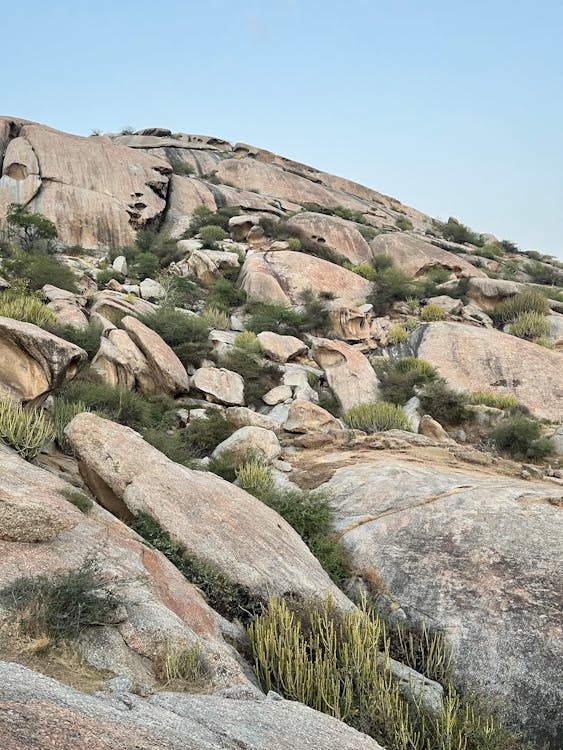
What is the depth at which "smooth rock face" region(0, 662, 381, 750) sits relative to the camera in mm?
2246

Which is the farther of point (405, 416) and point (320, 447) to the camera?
point (405, 416)

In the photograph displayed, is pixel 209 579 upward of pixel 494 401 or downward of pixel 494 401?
downward

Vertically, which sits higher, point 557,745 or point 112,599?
point 112,599

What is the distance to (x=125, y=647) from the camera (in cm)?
400

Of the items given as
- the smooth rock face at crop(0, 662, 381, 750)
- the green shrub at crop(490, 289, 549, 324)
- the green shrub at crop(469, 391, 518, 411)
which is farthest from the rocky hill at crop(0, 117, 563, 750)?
the green shrub at crop(490, 289, 549, 324)

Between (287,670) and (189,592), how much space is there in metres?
1.26

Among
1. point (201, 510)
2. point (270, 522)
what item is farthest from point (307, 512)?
point (201, 510)

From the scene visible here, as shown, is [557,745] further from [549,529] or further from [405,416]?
[405,416]

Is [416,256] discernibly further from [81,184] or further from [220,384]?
[220,384]

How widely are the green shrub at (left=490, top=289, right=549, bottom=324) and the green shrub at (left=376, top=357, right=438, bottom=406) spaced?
7279 mm

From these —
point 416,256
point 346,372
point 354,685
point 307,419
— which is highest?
point 416,256

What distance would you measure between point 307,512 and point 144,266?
18368mm

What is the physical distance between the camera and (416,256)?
2973 cm

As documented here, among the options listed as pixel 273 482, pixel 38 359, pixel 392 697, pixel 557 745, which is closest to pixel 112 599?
pixel 392 697
